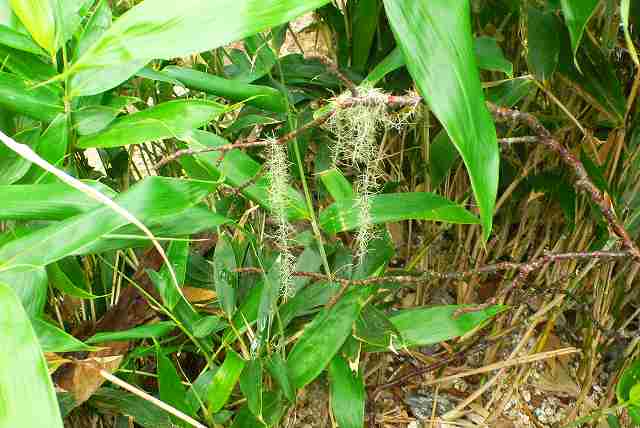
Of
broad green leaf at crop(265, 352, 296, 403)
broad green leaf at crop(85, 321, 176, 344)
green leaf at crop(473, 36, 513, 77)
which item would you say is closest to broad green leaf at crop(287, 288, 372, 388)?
broad green leaf at crop(265, 352, 296, 403)

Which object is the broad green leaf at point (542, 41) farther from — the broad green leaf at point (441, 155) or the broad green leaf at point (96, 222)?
the broad green leaf at point (96, 222)

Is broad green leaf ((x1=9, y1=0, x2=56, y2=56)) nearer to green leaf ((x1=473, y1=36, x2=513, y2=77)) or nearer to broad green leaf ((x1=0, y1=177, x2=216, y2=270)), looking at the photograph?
broad green leaf ((x1=0, y1=177, x2=216, y2=270))

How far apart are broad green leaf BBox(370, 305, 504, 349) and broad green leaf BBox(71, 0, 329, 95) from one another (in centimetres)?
30

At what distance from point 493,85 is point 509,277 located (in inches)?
9.7

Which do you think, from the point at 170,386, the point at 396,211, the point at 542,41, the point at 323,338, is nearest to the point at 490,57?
the point at 542,41

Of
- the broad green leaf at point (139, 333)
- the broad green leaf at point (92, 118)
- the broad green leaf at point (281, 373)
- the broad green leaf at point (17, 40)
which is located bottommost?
the broad green leaf at point (281, 373)

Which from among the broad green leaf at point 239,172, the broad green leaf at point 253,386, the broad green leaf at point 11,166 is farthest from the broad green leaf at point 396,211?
the broad green leaf at point 11,166

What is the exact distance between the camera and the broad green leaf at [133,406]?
56 cm

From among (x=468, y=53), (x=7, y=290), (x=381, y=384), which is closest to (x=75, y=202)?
(x=7, y=290)

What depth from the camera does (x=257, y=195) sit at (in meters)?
0.51

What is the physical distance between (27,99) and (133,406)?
28cm

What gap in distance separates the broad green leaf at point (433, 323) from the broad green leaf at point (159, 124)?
24 centimetres

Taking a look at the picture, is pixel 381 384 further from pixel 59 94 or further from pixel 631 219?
pixel 59 94

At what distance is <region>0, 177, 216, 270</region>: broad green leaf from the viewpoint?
1.25 feet
